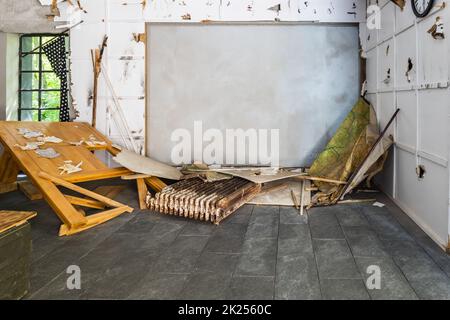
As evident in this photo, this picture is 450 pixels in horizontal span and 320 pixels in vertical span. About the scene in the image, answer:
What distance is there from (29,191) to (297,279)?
376cm

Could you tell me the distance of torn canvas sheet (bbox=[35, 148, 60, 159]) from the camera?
14.0 ft

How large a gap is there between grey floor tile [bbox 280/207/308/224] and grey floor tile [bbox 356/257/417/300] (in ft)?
3.38

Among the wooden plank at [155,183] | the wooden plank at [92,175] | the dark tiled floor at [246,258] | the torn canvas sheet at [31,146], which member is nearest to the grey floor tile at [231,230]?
the dark tiled floor at [246,258]

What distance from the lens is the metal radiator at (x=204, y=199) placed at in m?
3.80

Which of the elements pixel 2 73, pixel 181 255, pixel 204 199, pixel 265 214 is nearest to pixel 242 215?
pixel 265 214

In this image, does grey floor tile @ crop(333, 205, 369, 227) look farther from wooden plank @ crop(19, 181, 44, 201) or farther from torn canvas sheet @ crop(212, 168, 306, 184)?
wooden plank @ crop(19, 181, 44, 201)

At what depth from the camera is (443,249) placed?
9.83 ft

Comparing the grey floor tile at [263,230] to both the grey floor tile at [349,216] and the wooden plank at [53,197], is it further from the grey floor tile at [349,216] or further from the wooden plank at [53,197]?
the wooden plank at [53,197]

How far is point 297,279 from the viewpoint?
2537mm

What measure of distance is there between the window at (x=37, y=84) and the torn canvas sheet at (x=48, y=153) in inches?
76.4

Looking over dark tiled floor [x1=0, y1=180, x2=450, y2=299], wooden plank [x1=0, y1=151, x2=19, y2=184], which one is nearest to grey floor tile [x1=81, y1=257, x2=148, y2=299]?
dark tiled floor [x1=0, y1=180, x2=450, y2=299]

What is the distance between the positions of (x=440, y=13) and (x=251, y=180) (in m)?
2.47
